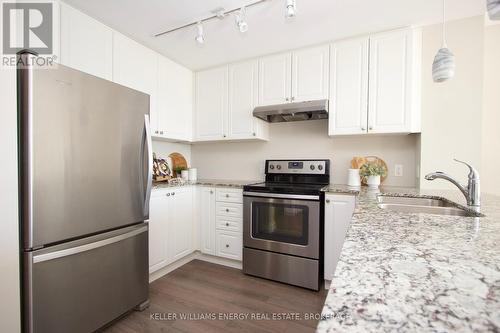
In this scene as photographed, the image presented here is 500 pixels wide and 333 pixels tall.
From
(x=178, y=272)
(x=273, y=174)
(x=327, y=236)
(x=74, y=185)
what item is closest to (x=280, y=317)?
(x=327, y=236)

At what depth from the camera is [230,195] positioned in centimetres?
251

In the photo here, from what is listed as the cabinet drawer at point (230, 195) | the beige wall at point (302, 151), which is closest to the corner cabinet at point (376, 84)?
the beige wall at point (302, 151)

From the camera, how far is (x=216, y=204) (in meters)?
2.60

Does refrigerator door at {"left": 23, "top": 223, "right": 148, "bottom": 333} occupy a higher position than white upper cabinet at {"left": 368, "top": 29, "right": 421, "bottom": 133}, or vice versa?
white upper cabinet at {"left": 368, "top": 29, "right": 421, "bottom": 133}

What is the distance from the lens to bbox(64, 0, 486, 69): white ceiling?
5.67ft

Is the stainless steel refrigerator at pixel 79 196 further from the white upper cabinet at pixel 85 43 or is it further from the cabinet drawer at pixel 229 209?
the cabinet drawer at pixel 229 209

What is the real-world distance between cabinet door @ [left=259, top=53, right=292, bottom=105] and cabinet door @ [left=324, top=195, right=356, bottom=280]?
1.13m

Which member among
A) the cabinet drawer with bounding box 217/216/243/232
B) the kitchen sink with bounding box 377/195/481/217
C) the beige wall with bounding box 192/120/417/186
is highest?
the beige wall with bounding box 192/120/417/186

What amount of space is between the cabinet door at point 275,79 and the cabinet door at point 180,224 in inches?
52.1

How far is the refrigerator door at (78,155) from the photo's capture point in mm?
1167

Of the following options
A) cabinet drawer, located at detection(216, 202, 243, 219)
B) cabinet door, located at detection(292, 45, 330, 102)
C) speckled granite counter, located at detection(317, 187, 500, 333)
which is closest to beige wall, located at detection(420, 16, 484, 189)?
cabinet door, located at detection(292, 45, 330, 102)

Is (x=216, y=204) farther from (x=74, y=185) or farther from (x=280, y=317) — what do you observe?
(x=74, y=185)

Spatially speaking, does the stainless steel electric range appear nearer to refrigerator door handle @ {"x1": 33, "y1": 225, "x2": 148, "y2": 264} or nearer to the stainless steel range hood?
the stainless steel range hood

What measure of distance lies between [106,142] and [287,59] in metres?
1.88
